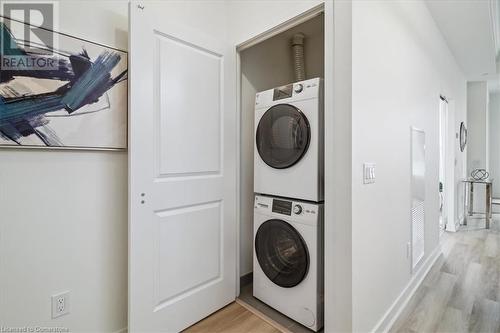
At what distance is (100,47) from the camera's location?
1418 mm

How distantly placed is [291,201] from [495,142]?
7.56 m

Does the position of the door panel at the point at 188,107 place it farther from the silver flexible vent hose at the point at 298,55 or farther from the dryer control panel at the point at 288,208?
the silver flexible vent hose at the point at 298,55

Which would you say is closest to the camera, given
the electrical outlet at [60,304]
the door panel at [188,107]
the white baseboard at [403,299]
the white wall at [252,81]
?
the electrical outlet at [60,304]

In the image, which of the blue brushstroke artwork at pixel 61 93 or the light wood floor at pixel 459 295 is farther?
the light wood floor at pixel 459 295

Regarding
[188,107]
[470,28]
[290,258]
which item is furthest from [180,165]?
[470,28]

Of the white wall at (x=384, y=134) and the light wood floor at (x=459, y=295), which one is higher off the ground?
the white wall at (x=384, y=134)

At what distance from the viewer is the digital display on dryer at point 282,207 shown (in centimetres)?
180

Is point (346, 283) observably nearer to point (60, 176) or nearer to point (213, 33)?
point (60, 176)

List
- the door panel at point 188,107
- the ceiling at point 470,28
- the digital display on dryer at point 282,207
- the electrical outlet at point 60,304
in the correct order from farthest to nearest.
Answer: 1. the ceiling at point 470,28
2. the digital display on dryer at point 282,207
3. the door panel at point 188,107
4. the electrical outlet at point 60,304

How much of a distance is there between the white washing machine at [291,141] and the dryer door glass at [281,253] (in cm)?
25

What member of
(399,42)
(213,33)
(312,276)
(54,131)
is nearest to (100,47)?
(54,131)

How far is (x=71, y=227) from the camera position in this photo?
135 centimetres

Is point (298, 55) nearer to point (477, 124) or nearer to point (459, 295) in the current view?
point (459, 295)

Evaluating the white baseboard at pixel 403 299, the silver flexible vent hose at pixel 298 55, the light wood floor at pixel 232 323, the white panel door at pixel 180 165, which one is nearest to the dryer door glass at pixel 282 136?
the white panel door at pixel 180 165
